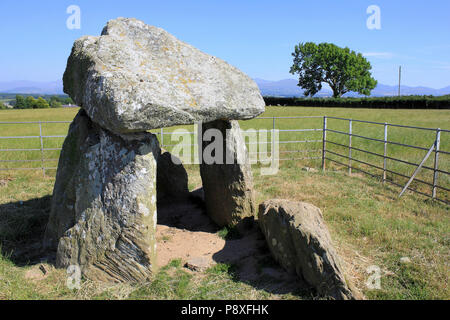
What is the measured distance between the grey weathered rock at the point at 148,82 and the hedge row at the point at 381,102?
36.3m

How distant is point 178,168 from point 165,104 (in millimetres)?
3252

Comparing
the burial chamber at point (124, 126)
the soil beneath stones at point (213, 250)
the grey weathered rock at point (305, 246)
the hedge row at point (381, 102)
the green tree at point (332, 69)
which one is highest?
the green tree at point (332, 69)

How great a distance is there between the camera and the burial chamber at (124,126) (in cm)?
435

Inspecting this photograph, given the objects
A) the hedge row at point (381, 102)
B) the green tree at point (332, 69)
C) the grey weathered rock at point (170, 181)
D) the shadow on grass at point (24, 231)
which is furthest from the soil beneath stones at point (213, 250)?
the green tree at point (332, 69)

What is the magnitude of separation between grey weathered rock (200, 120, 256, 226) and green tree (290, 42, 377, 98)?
188ft

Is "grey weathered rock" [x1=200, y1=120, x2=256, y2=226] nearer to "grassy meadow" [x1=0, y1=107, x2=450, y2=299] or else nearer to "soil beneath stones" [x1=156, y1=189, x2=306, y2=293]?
"soil beneath stones" [x1=156, y1=189, x2=306, y2=293]

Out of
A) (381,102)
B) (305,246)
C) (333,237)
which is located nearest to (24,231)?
(305,246)

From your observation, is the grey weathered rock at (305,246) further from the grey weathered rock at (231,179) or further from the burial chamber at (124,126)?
the burial chamber at (124,126)

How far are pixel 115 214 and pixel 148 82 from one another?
5.46 ft

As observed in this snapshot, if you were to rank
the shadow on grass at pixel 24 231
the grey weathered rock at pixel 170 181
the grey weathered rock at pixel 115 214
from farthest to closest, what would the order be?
the grey weathered rock at pixel 170 181 → the shadow on grass at pixel 24 231 → the grey weathered rock at pixel 115 214

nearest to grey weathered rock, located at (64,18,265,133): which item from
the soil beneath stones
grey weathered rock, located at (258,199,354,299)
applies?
grey weathered rock, located at (258,199,354,299)

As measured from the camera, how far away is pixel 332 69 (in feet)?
196
